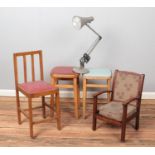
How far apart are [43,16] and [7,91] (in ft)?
3.95

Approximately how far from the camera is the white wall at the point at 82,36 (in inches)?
136

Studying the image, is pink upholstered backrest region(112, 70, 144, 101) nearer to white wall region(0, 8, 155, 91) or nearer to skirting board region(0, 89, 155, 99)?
white wall region(0, 8, 155, 91)

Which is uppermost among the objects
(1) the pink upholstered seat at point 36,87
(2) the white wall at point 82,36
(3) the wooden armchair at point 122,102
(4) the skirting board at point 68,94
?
(2) the white wall at point 82,36

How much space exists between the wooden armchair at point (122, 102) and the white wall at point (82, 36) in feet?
2.42

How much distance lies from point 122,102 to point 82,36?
3.72 ft

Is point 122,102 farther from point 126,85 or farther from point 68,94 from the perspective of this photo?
point 68,94

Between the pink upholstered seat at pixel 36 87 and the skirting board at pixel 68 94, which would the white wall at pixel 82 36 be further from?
the pink upholstered seat at pixel 36 87

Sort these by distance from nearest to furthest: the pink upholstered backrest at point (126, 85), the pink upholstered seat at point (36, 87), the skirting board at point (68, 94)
Result: the pink upholstered seat at point (36, 87) < the pink upholstered backrest at point (126, 85) < the skirting board at point (68, 94)

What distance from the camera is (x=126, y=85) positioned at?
289 cm

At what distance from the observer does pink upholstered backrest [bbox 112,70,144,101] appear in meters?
2.80

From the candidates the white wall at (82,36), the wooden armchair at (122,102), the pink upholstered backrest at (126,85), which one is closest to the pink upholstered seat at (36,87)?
the wooden armchair at (122,102)

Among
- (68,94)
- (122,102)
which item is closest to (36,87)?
(122,102)

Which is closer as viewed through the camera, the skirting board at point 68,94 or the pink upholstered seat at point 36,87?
the pink upholstered seat at point 36,87

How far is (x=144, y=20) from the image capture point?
3.44 m
